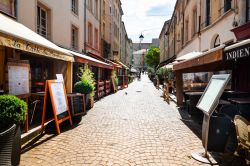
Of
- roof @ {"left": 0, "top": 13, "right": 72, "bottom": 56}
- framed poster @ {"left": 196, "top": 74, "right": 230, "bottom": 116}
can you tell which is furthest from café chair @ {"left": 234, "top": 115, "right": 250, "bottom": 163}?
roof @ {"left": 0, "top": 13, "right": 72, "bottom": 56}

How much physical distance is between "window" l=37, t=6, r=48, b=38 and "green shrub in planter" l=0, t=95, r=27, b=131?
7.68 metres

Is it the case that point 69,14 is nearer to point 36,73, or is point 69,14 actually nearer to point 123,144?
point 36,73

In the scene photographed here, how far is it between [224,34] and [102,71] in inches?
623

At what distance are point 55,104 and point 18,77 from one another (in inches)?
43.4

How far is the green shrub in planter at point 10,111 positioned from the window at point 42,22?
302 inches

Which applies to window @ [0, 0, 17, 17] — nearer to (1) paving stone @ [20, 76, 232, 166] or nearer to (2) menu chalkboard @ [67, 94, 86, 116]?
(2) menu chalkboard @ [67, 94, 86, 116]

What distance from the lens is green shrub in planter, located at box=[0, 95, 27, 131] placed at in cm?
391

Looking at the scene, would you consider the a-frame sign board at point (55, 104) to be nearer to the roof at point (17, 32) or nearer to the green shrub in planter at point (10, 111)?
the roof at point (17, 32)

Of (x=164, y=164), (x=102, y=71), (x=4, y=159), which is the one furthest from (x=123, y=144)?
(x=102, y=71)

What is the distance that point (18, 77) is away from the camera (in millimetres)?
5777

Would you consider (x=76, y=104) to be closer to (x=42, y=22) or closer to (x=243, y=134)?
(x=243, y=134)

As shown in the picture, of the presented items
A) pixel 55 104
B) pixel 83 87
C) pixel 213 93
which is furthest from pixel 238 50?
pixel 83 87

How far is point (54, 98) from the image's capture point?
20.5 feet

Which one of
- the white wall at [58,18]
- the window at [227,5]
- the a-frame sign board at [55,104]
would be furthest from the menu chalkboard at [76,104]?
the window at [227,5]
